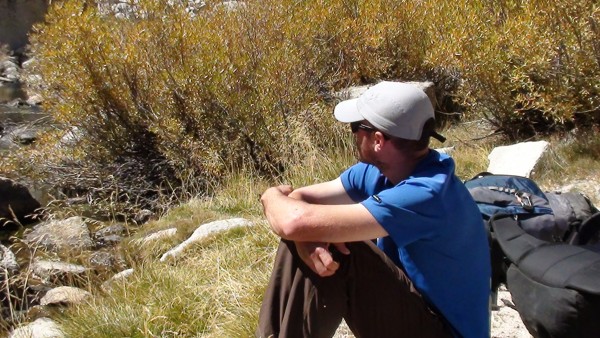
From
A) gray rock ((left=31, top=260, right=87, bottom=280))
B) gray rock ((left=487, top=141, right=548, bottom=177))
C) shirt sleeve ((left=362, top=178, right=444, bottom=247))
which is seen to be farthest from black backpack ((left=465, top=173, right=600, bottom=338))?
gray rock ((left=31, top=260, right=87, bottom=280))

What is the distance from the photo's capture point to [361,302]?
2.32 metres

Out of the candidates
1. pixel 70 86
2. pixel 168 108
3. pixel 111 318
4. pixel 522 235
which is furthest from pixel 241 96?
pixel 522 235

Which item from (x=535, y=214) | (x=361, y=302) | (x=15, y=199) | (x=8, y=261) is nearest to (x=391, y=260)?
(x=361, y=302)

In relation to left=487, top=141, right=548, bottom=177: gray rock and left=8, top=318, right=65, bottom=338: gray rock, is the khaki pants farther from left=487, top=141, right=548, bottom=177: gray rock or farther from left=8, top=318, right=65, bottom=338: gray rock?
left=487, top=141, right=548, bottom=177: gray rock

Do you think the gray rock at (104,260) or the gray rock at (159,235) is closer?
the gray rock at (104,260)

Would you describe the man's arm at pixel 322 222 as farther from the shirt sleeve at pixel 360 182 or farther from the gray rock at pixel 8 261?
the gray rock at pixel 8 261

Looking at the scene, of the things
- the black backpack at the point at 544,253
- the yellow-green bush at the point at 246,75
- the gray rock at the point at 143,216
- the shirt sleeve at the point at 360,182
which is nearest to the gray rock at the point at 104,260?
the gray rock at the point at 143,216

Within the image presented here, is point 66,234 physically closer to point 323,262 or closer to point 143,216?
point 143,216

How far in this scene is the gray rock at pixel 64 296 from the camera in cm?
412

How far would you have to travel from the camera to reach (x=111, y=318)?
3.45 meters

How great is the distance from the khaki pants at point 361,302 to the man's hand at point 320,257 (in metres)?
0.04

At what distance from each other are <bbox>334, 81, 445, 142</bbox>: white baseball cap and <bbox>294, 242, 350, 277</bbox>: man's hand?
0.42 m

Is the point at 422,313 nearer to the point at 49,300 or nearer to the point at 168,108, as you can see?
the point at 49,300

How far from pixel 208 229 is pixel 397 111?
3.52 meters
